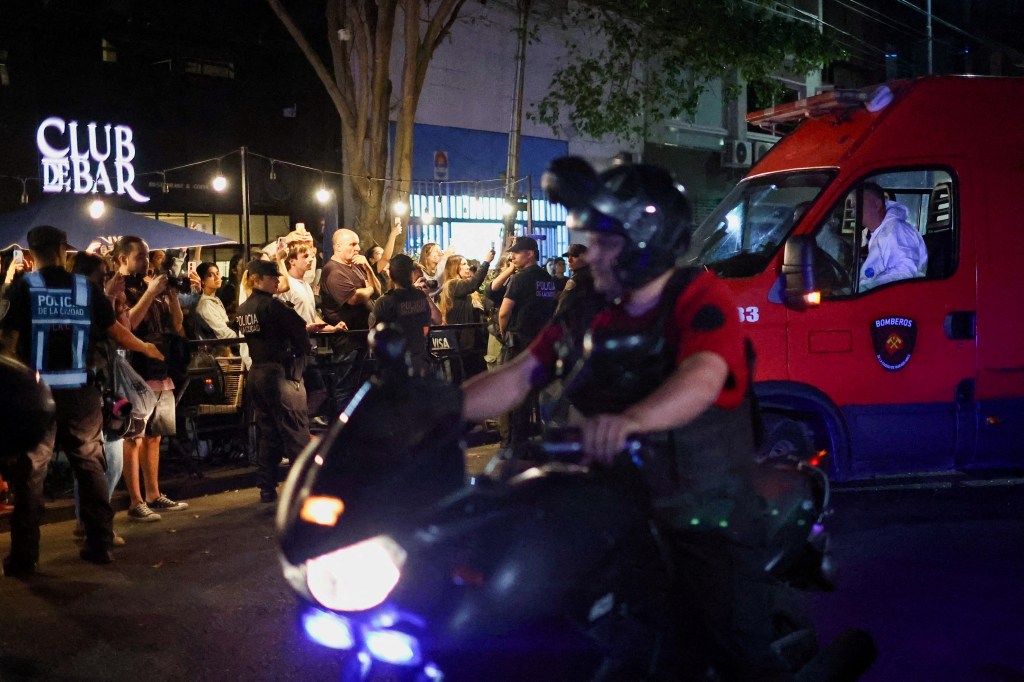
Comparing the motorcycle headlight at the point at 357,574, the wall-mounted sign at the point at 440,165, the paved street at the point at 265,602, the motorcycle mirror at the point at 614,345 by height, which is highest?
the wall-mounted sign at the point at 440,165

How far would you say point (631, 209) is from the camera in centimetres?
287

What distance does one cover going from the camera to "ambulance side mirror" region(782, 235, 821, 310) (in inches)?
242

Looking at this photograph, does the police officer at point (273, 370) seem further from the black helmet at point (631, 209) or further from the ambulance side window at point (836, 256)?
the black helmet at point (631, 209)

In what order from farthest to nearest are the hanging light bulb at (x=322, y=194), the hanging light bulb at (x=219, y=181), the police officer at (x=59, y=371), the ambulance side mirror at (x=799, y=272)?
the hanging light bulb at (x=322, y=194), the hanging light bulb at (x=219, y=181), the police officer at (x=59, y=371), the ambulance side mirror at (x=799, y=272)

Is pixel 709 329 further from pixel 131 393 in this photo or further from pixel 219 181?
pixel 219 181

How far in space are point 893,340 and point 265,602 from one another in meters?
4.04

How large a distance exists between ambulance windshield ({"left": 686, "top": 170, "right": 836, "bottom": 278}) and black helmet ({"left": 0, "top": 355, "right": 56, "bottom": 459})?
5128 millimetres

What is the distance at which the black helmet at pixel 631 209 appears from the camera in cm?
282

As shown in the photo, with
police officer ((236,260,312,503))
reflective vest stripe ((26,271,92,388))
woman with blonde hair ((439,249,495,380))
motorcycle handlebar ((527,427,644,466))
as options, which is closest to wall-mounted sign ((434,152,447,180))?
woman with blonde hair ((439,249,495,380))

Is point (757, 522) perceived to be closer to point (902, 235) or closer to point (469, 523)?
point (469, 523)

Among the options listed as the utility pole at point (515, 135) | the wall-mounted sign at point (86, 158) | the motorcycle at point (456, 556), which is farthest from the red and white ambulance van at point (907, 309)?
the wall-mounted sign at point (86, 158)

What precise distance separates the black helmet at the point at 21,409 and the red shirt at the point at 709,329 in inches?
57.5

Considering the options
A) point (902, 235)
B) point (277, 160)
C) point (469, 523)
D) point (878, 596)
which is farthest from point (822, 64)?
point (469, 523)

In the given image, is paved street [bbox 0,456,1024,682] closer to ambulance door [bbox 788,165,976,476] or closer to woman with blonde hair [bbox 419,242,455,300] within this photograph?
ambulance door [bbox 788,165,976,476]
